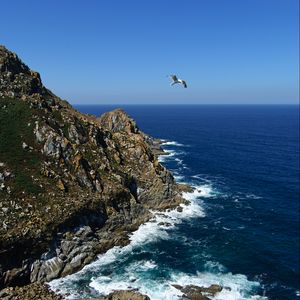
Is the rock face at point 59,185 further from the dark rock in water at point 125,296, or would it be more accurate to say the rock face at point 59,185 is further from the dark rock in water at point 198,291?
the dark rock in water at point 198,291

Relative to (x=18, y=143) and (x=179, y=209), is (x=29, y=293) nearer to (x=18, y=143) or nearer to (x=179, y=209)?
Result: (x=18, y=143)

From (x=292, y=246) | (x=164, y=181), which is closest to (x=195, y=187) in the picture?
(x=164, y=181)

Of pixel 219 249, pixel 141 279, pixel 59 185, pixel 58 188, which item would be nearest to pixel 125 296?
pixel 141 279

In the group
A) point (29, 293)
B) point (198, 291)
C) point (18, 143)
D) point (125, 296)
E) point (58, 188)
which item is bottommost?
point (198, 291)

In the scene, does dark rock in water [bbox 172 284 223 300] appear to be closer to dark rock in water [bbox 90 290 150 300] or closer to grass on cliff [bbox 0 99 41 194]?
dark rock in water [bbox 90 290 150 300]

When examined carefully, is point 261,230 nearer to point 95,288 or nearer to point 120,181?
point 120,181

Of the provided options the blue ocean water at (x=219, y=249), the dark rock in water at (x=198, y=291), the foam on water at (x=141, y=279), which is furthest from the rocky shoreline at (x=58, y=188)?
the blue ocean water at (x=219, y=249)
